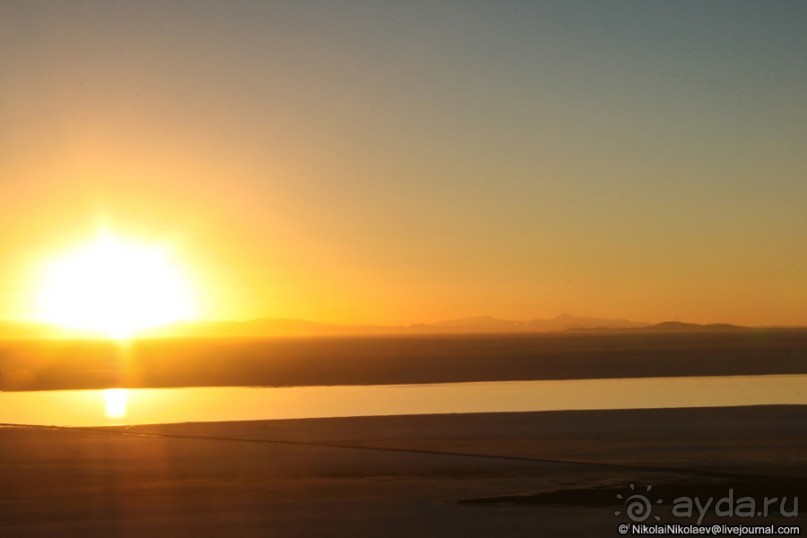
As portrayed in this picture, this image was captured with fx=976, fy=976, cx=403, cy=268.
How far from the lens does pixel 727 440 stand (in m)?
22.3

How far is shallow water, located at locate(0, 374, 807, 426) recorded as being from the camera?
Answer: 103 feet

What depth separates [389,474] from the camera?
60.0 feet

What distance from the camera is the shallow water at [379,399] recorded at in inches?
1239

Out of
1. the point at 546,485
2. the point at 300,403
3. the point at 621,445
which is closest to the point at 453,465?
the point at 546,485

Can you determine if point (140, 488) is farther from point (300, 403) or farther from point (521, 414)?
point (300, 403)

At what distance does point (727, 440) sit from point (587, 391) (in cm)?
1708
